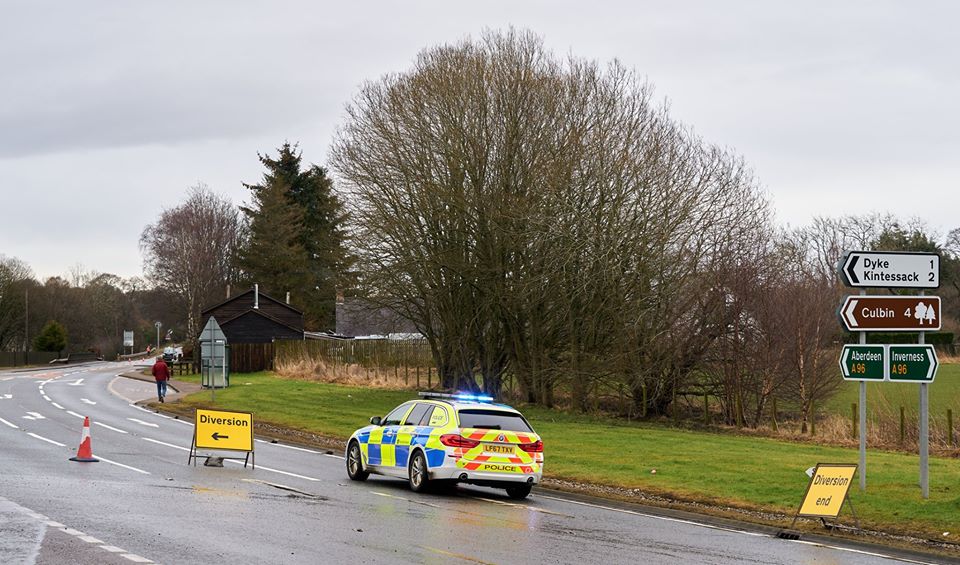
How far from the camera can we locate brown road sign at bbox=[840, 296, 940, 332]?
1764 centimetres

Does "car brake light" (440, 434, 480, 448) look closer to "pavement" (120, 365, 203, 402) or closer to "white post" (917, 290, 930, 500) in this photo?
"white post" (917, 290, 930, 500)

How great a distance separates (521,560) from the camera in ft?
38.6

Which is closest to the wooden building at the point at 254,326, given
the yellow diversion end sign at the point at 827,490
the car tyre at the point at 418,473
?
the car tyre at the point at 418,473

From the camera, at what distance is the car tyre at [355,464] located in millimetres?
20750

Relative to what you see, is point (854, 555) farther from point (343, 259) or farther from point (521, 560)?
point (343, 259)

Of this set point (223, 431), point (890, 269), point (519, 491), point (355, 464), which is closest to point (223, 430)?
point (223, 431)

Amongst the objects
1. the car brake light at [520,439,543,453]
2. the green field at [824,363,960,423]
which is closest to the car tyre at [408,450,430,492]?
the car brake light at [520,439,543,453]

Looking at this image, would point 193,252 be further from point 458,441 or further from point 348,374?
point 458,441

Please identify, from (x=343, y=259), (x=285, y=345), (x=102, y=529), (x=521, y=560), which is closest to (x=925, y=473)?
(x=521, y=560)

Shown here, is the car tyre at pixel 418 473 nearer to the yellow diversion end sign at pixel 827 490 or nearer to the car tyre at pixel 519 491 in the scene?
the car tyre at pixel 519 491

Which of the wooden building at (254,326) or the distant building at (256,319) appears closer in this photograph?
the wooden building at (254,326)

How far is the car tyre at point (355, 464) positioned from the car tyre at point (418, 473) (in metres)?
1.72

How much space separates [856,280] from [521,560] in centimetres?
854

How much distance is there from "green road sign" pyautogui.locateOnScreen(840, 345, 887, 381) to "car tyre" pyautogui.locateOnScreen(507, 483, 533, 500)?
5.31 m
